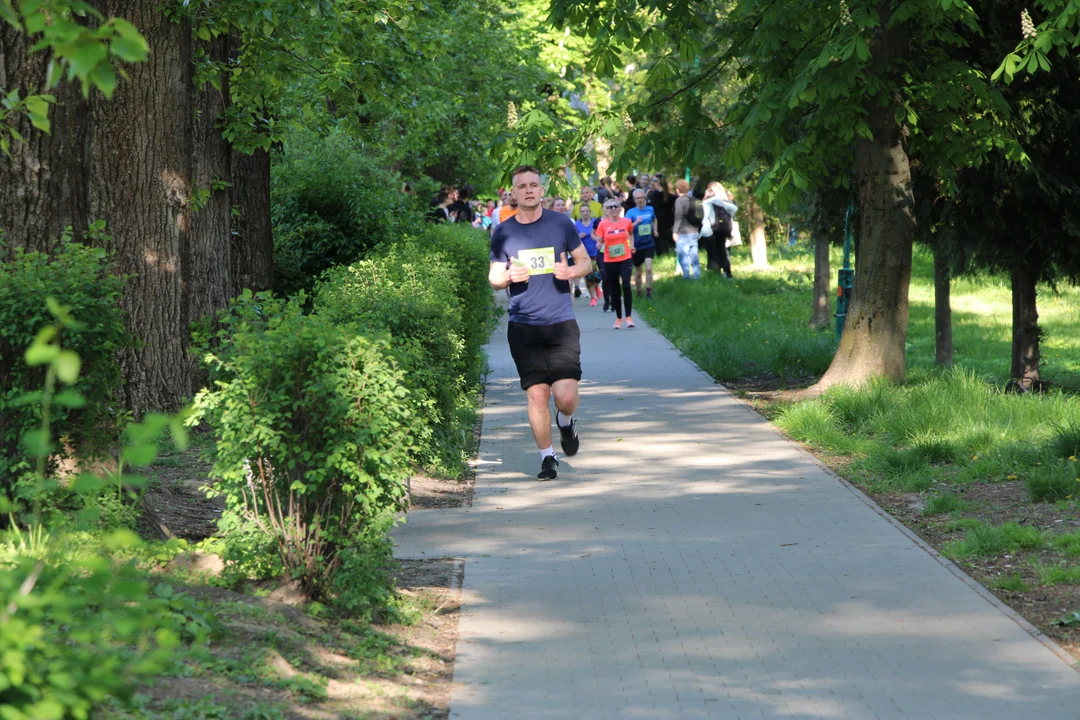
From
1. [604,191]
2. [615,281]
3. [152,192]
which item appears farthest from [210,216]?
[604,191]

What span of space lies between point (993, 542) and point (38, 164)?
17.5 feet

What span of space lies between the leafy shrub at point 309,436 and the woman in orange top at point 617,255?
49.1 feet

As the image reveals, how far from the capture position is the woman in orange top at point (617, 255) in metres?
21.0

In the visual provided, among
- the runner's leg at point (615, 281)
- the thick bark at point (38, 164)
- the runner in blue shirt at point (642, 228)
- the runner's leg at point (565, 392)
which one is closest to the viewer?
the thick bark at point (38, 164)

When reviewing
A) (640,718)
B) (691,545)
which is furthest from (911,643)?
(691,545)

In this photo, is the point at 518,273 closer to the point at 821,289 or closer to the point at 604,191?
the point at 821,289

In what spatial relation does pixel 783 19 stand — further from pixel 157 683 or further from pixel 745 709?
pixel 157 683

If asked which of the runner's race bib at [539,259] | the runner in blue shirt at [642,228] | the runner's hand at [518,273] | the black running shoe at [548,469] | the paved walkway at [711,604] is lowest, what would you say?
the paved walkway at [711,604]

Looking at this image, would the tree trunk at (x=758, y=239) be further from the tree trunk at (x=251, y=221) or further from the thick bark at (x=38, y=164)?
the thick bark at (x=38, y=164)

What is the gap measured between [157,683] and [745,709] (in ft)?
6.72

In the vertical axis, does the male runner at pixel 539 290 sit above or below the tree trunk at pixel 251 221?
below

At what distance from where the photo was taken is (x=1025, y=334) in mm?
14211

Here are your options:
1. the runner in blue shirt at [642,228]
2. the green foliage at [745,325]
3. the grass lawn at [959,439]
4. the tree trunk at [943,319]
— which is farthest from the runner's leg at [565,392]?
the runner in blue shirt at [642,228]

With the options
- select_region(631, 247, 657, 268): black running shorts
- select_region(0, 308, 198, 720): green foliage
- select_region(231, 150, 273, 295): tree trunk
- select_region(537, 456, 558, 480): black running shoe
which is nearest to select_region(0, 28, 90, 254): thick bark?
select_region(537, 456, 558, 480): black running shoe
